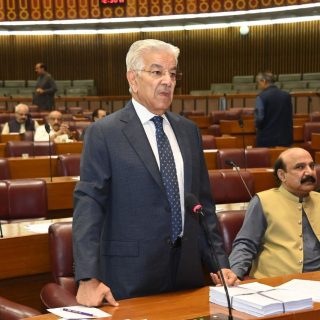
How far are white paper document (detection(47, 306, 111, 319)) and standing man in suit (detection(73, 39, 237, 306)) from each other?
6 centimetres

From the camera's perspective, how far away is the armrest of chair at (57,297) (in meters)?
2.83

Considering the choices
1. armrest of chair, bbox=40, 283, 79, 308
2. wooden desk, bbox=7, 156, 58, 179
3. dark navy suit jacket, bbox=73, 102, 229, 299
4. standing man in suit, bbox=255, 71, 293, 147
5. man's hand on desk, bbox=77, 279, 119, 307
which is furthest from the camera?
standing man in suit, bbox=255, 71, 293, 147

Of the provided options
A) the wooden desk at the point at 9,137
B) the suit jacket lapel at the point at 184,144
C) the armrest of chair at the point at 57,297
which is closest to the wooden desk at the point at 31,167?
the wooden desk at the point at 9,137

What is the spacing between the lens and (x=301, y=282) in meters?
2.77

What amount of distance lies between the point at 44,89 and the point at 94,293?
11.6 m

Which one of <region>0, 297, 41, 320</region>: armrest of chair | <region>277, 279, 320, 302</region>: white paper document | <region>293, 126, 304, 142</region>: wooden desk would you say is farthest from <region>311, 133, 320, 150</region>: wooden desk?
<region>0, 297, 41, 320</region>: armrest of chair

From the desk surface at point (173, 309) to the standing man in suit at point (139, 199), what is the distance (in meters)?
0.06

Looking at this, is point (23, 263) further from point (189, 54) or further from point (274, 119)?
point (189, 54)

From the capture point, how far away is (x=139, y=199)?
249 centimetres

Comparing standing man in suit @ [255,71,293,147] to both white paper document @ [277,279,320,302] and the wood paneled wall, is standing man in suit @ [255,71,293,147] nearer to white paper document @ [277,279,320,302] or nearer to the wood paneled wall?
white paper document @ [277,279,320,302]

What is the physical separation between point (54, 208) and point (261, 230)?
8.88 ft

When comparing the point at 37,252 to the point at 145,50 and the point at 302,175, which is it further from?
the point at 145,50

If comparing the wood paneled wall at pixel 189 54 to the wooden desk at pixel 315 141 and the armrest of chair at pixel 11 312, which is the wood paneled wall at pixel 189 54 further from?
the armrest of chair at pixel 11 312

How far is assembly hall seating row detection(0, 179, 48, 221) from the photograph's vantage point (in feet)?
15.3
